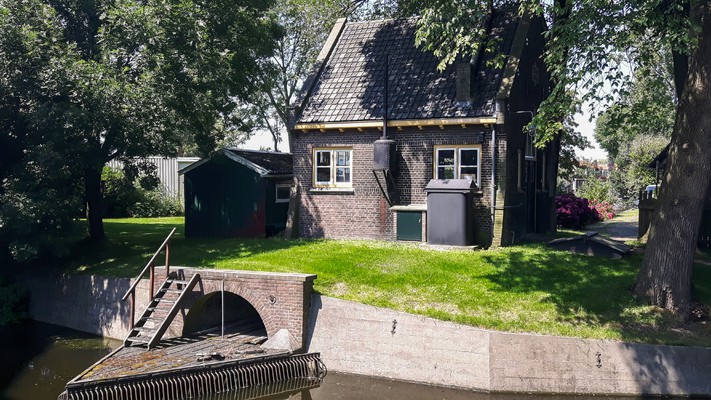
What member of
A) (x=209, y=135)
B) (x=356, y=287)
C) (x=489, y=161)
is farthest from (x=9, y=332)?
(x=489, y=161)

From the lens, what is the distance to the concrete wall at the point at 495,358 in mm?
11641

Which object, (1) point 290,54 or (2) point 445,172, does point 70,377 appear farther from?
(1) point 290,54

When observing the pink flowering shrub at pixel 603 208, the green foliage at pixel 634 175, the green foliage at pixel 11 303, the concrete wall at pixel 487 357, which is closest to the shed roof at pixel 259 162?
the green foliage at pixel 11 303

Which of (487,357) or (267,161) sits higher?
(267,161)

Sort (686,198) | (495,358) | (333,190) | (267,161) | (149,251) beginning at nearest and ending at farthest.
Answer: (495,358) → (686,198) → (149,251) → (333,190) → (267,161)

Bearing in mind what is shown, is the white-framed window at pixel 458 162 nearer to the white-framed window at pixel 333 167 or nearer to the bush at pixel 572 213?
the white-framed window at pixel 333 167

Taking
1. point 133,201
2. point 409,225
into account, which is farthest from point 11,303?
point 133,201

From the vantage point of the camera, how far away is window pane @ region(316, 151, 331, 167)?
832 inches

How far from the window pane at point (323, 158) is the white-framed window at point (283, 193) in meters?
2.43

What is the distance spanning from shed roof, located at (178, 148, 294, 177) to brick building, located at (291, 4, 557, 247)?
4.42 feet

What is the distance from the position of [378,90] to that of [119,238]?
1141 centimetres

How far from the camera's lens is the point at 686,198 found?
12961mm

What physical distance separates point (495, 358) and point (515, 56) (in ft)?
34.0

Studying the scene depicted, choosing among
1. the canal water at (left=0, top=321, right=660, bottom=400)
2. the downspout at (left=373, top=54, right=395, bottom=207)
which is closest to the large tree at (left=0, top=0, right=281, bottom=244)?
the canal water at (left=0, top=321, right=660, bottom=400)
